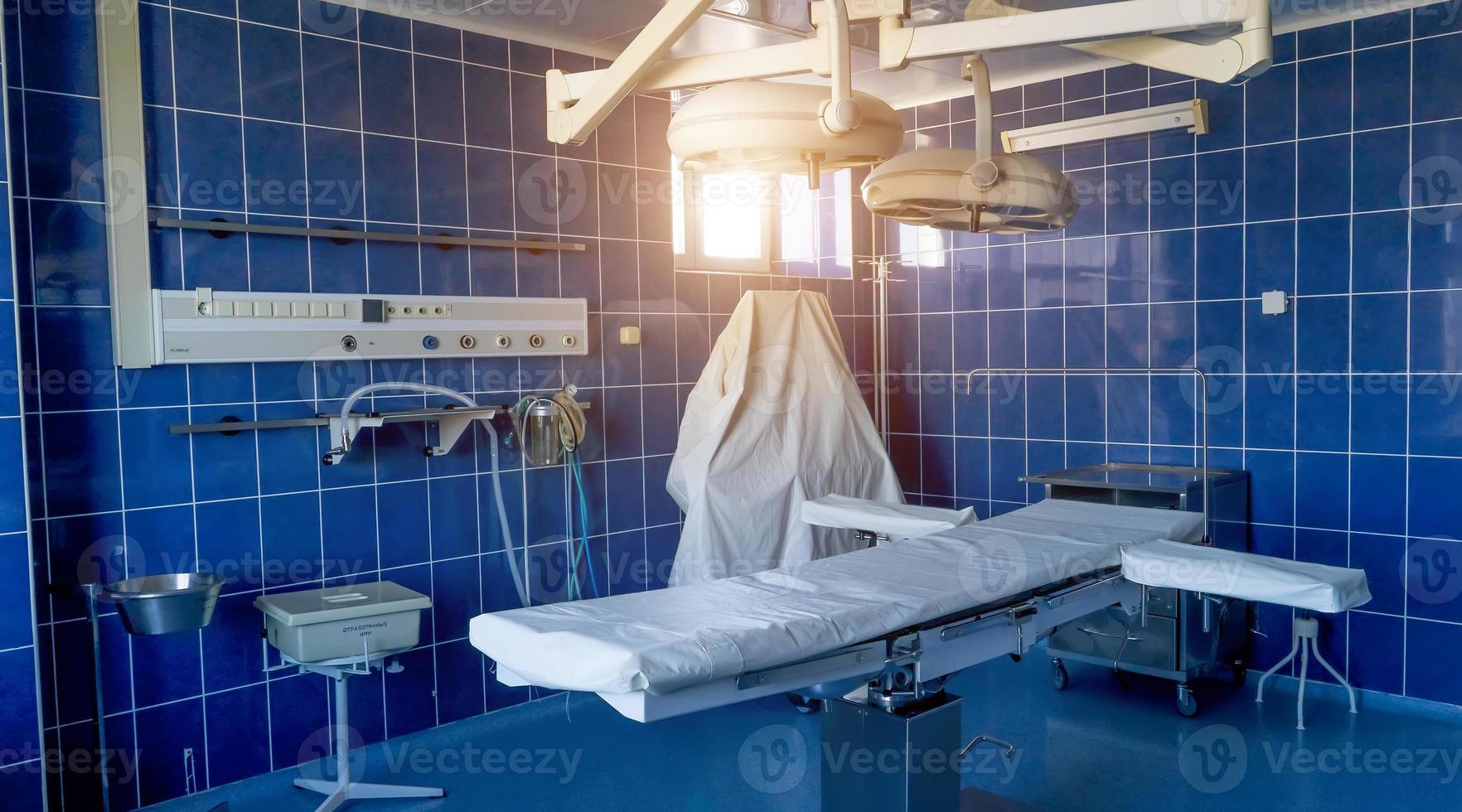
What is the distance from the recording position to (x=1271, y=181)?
368 centimetres

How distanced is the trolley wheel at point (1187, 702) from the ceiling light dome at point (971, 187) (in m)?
1.83

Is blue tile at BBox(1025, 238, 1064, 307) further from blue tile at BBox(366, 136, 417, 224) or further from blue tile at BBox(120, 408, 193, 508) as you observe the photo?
blue tile at BBox(120, 408, 193, 508)

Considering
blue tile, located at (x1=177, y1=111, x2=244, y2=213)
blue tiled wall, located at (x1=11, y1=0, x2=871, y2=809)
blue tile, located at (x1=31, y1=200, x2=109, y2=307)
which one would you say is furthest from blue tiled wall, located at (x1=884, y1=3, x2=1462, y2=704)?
blue tile, located at (x1=31, y1=200, x2=109, y2=307)

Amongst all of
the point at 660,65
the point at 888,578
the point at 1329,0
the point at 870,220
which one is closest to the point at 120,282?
the point at 660,65

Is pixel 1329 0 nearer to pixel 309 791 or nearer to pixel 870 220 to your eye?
pixel 870 220

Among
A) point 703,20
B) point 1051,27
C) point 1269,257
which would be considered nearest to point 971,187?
point 1051,27

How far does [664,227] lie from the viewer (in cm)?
402

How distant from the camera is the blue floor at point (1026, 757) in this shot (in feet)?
9.70

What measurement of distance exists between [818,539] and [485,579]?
3.80 ft

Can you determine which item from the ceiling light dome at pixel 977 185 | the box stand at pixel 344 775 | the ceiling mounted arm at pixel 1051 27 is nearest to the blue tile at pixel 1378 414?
the ceiling light dome at pixel 977 185

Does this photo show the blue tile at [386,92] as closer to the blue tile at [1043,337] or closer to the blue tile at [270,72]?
the blue tile at [270,72]

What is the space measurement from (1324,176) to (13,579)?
3.94m

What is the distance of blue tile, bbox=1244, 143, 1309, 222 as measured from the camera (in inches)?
143

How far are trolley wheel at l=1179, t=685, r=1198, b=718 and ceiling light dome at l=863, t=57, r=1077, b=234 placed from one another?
1816 mm
